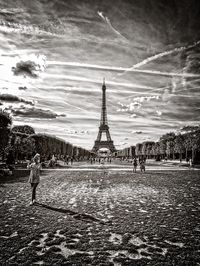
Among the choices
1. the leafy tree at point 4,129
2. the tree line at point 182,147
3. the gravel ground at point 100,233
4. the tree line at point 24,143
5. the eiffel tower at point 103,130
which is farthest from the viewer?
the eiffel tower at point 103,130

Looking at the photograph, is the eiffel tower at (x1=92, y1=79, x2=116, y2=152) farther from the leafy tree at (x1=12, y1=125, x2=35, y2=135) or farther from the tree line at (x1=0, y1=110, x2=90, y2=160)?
the leafy tree at (x1=12, y1=125, x2=35, y2=135)

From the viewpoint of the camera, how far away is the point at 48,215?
9219 mm

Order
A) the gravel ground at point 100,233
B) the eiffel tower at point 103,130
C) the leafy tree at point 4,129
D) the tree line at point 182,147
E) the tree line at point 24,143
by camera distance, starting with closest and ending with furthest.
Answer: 1. the gravel ground at point 100,233
2. the leafy tree at point 4,129
3. the tree line at point 24,143
4. the tree line at point 182,147
5. the eiffel tower at point 103,130

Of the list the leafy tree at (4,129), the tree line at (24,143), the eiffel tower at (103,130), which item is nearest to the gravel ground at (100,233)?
the leafy tree at (4,129)

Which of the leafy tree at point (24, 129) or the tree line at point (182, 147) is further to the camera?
the leafy tree at point (24, 129)

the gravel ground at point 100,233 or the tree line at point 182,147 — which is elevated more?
the tree line at point 182,147

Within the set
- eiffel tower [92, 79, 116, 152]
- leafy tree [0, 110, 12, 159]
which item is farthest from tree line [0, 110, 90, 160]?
eiffel tower [92, 79, 116, 152]

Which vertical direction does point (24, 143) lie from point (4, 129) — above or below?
below

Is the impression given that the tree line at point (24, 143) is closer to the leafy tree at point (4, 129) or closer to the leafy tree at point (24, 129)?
the leafy tree at point (4, 129)

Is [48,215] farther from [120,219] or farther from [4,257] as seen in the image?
[4,257]

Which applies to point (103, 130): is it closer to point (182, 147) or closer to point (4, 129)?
point (182, 147)

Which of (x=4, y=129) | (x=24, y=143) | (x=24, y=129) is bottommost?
(x=24, y=143)

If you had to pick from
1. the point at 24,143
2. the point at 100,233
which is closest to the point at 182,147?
the point at 24,143

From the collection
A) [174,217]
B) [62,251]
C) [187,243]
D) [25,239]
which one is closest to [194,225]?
[174,217]
